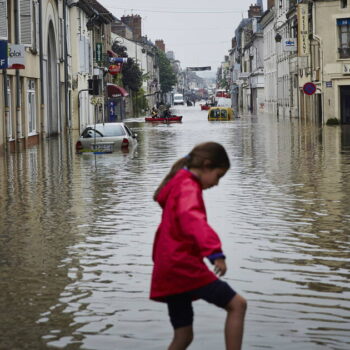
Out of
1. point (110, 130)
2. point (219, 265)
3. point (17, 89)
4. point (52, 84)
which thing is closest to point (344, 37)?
point (52, 84)

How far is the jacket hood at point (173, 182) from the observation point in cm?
526

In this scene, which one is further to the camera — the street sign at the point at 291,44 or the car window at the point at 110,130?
the street sign at the point at 291,44

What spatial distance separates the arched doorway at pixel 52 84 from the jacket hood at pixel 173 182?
143ft

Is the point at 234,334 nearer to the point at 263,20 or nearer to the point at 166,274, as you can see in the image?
the point at 166,274

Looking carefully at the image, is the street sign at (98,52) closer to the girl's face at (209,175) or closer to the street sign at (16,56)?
the street sign at (16,56)

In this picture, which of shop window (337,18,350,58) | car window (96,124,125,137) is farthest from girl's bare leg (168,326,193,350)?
shop window (337,18,350,58)

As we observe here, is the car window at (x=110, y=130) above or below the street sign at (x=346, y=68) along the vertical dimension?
below

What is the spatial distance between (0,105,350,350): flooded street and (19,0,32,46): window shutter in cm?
1885

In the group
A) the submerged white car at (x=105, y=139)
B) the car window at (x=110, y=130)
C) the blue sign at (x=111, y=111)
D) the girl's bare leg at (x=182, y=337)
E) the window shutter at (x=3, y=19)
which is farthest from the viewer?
the blue sign at (x=111, y=111)

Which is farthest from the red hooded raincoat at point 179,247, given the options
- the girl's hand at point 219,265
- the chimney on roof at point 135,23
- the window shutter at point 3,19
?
the chimney on roof at point 135,23

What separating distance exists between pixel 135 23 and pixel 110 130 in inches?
5088

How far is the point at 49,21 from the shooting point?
48250 mm

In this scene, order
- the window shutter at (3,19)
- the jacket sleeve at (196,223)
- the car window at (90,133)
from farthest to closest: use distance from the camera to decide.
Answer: the window shutter at (3,19), the car window at (90,133), the jacket sleeve at (196,223)

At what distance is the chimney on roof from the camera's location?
6211 inches
